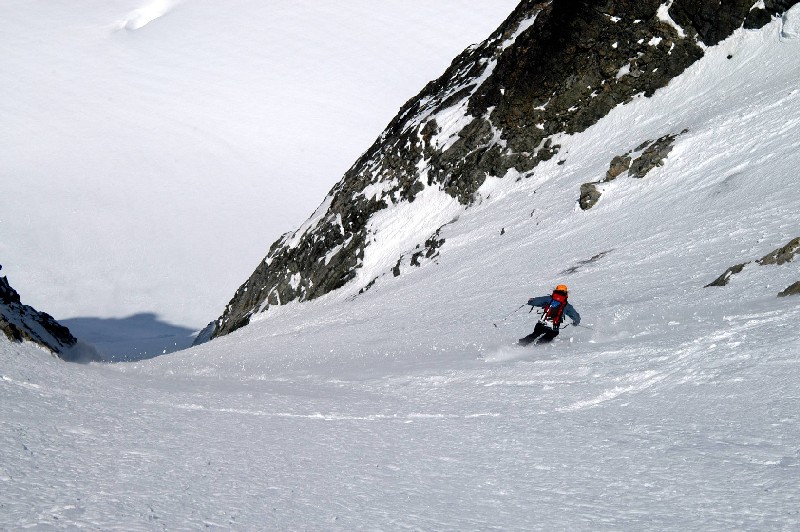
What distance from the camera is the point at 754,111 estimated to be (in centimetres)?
2506

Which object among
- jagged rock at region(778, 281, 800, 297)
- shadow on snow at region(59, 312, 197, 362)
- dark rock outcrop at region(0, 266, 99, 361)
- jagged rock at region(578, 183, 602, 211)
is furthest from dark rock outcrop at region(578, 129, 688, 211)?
shadow on snow at region(59, 312, 197, 362)

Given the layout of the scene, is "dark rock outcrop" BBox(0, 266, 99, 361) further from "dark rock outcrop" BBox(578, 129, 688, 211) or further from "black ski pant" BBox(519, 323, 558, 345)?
"dark rock outcrop" BBox(578, 129, 688, 211)

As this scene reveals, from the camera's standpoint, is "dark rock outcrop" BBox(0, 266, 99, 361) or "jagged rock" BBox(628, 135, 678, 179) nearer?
"dark rock outcrop" BBox(0, 266, 99, 361)

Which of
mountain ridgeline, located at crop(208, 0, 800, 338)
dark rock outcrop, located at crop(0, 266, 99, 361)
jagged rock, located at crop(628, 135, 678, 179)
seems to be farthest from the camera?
mountain ridgeline, located at crop(208, 0, 800, 338)

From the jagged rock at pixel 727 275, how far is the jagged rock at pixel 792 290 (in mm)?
1873

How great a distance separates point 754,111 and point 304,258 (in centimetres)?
2454

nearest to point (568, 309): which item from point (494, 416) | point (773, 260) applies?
point (773, 260)

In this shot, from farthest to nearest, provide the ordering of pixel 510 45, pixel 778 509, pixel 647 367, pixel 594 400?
1. pixel 510 45
2. pixel 647 367
3. pixel 594 400
4. pixel 778 509

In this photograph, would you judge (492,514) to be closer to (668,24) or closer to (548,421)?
(548,421)

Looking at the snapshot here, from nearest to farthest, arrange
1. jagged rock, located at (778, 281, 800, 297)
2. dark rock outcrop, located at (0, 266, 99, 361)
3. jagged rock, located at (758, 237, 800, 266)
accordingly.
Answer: jagged rock, located at (778, 281, 800, 297), jagged rock, located at (758, 237, 800, 266), dark rock outcrop, located at (0, 266, 99, 361)

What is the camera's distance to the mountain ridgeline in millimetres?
32344

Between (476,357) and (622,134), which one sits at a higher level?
(622,134)

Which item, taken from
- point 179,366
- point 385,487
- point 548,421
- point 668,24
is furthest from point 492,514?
point 668,24

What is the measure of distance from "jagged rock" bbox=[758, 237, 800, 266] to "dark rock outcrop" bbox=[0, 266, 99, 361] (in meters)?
14.2
